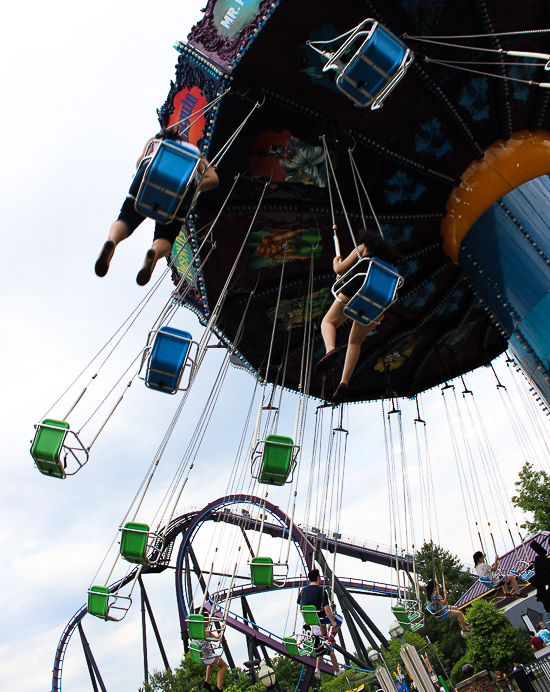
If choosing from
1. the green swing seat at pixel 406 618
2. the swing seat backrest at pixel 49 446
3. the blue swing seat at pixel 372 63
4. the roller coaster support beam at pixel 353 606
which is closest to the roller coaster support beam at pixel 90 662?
the roller coaster support beam at pixel 353 606

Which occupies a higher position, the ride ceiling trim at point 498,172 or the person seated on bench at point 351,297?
the ride ceiling trim at point 498,172

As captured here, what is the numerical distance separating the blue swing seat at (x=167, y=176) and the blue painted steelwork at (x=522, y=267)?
4.68 metres

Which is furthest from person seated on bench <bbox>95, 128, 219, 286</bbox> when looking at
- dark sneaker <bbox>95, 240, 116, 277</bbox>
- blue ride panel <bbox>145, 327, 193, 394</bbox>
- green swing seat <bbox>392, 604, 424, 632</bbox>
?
green swing seat <bbox>392, 604, 424, 632</bbox>

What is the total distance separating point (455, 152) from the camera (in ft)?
23.0

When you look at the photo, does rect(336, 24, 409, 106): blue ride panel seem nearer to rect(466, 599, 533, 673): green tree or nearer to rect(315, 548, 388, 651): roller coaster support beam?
rect(466, 599, 533, 673): green tree

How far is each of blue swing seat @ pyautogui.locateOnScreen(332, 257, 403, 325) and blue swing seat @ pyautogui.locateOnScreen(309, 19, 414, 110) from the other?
1.20m

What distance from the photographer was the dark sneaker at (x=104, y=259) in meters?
3.92

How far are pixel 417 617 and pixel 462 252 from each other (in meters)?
5.81

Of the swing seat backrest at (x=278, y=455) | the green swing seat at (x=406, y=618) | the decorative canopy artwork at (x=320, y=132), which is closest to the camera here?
the swing seat backrest at (x=278, y=455)

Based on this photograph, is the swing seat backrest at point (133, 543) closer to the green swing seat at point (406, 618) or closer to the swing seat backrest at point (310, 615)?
the swing seat backrest at point (310, 615)

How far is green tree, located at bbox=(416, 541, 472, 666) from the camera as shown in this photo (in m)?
22.5

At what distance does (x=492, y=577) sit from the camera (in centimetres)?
820

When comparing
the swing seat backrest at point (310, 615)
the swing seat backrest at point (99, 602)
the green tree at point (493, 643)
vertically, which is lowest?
the green tree at point (493, 643)

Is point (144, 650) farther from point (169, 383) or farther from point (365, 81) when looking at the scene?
point (365, 81)
